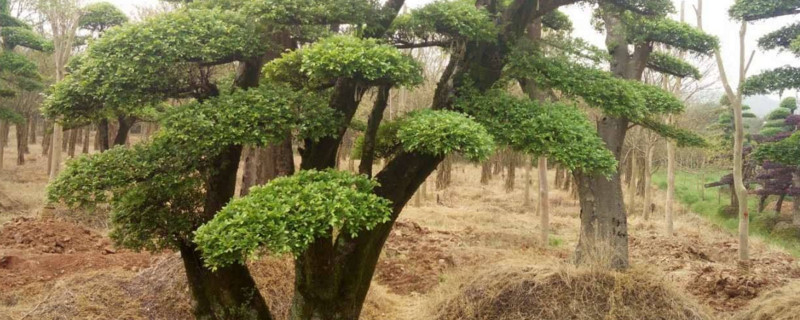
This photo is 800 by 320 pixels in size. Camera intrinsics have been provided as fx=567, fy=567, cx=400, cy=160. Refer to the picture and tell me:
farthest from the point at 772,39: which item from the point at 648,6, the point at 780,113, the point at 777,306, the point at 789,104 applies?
the point at 789,104

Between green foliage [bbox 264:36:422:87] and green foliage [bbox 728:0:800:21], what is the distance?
6.97m

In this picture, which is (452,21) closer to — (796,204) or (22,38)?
(22,38)

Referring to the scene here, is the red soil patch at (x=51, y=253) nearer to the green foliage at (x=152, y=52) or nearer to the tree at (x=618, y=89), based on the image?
the green foliage at (x=152, y=52)

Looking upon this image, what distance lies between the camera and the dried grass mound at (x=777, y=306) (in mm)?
6242

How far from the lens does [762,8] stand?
28.3 feet

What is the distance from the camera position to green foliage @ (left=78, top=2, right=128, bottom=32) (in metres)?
12.3

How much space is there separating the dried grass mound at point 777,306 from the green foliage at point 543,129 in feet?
11.0

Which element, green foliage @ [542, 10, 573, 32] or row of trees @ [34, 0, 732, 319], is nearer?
row of trees @ [34, 0, 732, 319]

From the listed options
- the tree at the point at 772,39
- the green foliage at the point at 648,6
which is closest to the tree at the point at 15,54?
the green foliage at the point at 648,6

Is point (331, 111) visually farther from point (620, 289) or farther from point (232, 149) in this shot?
point (620, 289)

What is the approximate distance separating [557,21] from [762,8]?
11.0 ft

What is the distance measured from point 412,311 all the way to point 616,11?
4330 mm

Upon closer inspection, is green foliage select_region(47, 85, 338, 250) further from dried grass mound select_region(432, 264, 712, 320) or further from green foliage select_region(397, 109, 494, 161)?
dried grass mound select_region(432, 264, 712, 320)

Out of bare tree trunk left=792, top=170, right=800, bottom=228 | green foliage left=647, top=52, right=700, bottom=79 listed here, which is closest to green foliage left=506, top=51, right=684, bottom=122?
green foliage left=647, top=52, right=700, bottom=79
